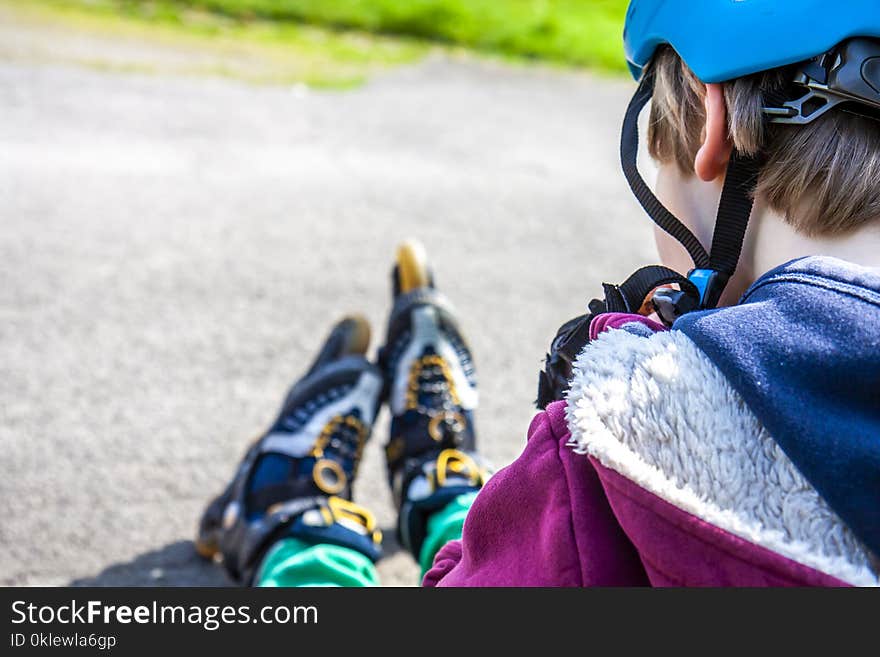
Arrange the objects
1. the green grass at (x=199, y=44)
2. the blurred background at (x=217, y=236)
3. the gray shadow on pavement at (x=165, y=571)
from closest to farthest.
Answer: the gray shadow on pavement at (x=165, y=571), the blurred background at (x=217, y=236), the green grass at (x=199, y=44)

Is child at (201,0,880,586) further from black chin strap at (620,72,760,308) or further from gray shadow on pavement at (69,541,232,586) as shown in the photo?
gray shadow on pavement at (69,541,232,586)

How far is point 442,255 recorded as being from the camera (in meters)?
4.06

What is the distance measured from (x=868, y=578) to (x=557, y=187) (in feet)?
13.5

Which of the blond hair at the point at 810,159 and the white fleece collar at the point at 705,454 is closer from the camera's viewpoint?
the white fleece collar at the point at 705,454

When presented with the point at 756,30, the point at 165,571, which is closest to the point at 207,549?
the point at 165,571

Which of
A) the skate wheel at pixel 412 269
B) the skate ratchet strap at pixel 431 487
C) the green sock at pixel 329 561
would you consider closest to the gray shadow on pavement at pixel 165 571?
the green sock at pixel 329 561

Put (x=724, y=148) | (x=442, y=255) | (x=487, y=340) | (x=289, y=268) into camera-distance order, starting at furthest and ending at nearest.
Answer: (x=442, y=255)
(x=289, y=268)
(x=487, y=340)
(x=724, y=148)

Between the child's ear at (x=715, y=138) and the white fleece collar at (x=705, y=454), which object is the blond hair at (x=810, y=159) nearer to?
the child's ear at (x=715, y=138)

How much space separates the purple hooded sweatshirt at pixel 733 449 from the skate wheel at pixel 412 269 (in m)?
1.72

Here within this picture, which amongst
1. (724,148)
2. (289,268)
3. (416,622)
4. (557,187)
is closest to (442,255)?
(289,268)

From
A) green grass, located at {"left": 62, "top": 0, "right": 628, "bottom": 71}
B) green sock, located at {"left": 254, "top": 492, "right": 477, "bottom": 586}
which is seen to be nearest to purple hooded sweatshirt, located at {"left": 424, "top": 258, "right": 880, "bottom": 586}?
green sock, located at {"left": 254, "top": 492, "right": 477, "bottom": 586}

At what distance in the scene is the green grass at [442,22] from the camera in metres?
7.84

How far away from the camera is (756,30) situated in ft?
A: 4.39

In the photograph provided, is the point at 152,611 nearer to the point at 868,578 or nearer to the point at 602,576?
the point at 602,576
